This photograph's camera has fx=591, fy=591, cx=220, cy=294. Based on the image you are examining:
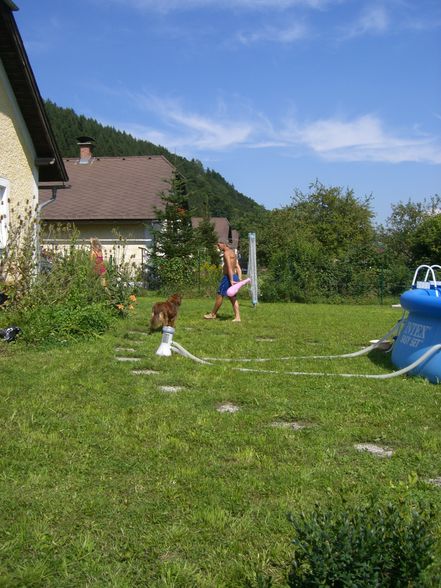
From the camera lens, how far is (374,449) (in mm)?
4102

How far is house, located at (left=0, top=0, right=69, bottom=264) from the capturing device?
37.1ft

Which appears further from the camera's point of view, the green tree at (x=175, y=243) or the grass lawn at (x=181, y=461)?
the green tree at (x=175, y=243)

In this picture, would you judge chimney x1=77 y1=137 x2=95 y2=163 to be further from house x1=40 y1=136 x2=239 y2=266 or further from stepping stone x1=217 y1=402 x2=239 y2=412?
stepping stone x1=217 y1=402 x2=239 y2=412

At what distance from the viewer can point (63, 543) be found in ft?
8.98

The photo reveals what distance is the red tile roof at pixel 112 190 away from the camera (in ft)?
89.6

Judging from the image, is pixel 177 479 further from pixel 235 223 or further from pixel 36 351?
pixel 235 223

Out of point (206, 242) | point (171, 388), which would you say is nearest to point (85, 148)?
point (206, 242)

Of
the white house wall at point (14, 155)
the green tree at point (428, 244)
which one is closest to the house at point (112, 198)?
the white house wall at point (14, 155)

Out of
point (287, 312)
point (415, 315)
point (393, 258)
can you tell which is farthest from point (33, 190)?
point (393, 258)

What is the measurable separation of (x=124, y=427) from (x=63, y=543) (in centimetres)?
169

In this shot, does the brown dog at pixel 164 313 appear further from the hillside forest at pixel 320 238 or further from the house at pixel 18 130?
the hillside forest at pixel 320 238

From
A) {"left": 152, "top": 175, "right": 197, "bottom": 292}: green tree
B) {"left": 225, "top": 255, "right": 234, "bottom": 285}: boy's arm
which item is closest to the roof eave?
{"left": 225, "top": 255, "right": 234, "bottom": 285}: boy's arm

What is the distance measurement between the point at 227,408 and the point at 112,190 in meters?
26.1

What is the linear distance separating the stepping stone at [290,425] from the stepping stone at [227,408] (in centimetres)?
46
